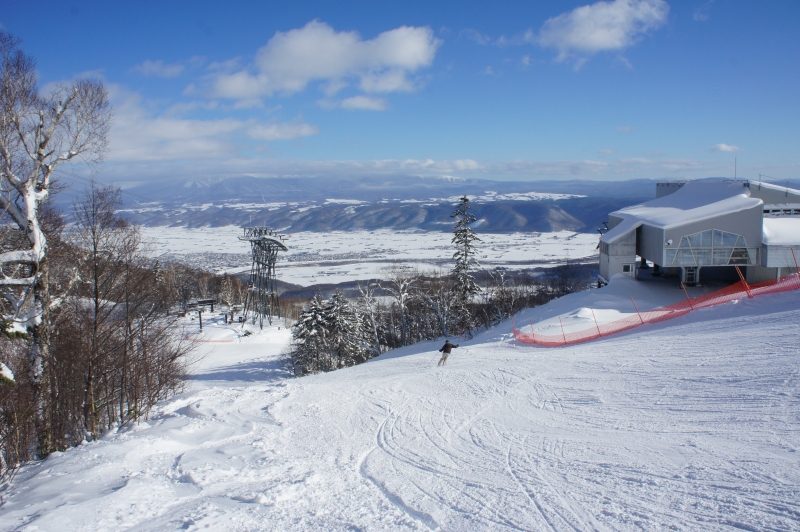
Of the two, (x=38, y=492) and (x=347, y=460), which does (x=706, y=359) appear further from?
(x=38, y=492)

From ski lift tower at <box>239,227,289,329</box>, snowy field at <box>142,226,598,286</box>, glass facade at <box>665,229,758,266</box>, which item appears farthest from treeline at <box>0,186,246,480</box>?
snowy field at <box>142,226,598,286</box>

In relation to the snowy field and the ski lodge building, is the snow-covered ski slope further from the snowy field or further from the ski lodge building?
the snowy field

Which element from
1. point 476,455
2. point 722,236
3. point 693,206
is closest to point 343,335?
point 722,236

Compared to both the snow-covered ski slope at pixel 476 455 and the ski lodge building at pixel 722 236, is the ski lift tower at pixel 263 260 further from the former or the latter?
the snow-covered ski slope at pixel 476 455

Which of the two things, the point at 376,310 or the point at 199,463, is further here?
the point at 376,310

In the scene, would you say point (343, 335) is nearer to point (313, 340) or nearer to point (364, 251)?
point (313, 340)

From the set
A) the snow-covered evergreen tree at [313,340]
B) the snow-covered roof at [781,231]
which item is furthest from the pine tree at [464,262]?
the snow-covered roof at [781,231]

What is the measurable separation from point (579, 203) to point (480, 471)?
204 metres

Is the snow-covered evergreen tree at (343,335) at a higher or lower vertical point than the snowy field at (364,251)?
lower

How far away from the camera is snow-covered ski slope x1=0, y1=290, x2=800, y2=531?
18.3 ft

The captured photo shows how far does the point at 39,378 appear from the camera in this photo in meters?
9.52

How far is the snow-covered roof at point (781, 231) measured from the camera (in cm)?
2631

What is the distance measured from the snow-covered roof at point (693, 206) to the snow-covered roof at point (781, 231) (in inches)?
76.6

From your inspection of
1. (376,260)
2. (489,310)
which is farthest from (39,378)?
(376,260)
